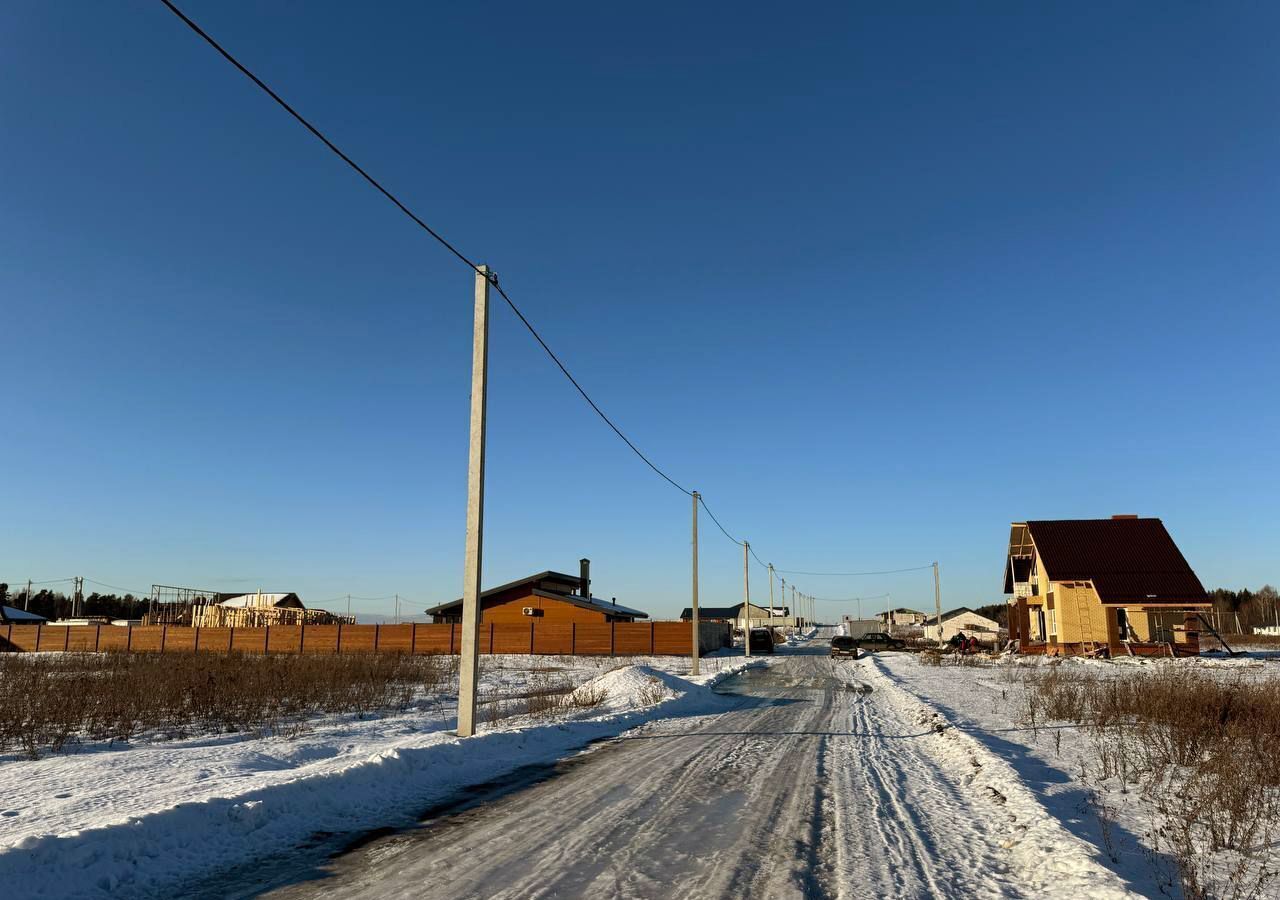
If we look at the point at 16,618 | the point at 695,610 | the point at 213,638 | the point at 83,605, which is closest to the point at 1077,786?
the point at 695,610

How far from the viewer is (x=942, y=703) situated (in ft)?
59.3

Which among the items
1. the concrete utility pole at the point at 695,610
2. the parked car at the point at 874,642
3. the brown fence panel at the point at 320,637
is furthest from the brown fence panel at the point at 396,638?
the parked car at the point at 874,642

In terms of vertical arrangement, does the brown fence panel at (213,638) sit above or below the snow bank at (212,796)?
below

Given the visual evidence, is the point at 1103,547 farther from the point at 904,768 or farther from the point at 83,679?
the point at 83,679

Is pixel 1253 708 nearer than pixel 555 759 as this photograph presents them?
No

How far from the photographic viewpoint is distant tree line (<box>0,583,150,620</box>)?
316 ft

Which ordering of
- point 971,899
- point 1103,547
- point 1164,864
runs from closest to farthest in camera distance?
point 971,899, point 1164,864, point 1103,547

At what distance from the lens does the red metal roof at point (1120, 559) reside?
38.0 m

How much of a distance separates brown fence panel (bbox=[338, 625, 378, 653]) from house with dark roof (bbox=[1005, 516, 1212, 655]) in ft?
127

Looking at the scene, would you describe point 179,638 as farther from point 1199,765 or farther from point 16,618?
point 1199,765

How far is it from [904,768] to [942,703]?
901 centimetres

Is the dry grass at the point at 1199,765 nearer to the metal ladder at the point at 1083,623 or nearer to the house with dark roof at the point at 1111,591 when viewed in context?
the metal ladder at the point at 1083,623

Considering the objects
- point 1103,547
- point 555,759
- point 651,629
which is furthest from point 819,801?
point 1103,547

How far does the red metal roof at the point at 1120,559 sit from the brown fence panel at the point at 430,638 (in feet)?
111
